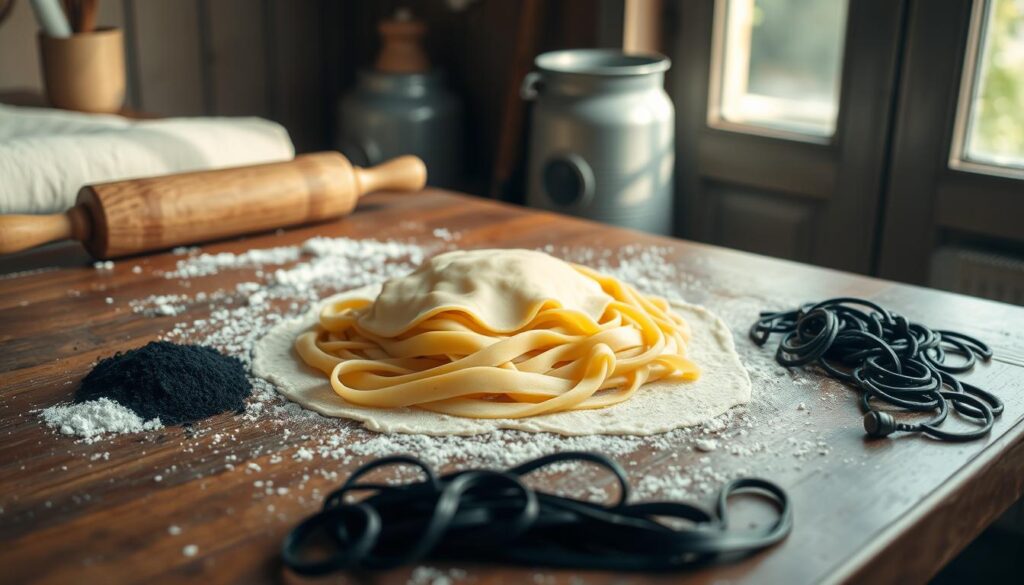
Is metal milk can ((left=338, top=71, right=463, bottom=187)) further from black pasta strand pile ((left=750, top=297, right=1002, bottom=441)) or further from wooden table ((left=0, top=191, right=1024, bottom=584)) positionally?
black pasta strand pile ((left=750, top=297, right=1002, bottom=441))

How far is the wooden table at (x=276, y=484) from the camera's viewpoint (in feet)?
2.98

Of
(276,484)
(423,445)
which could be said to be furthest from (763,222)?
(276,484)

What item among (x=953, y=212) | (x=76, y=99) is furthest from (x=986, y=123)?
(x=76, y=99)

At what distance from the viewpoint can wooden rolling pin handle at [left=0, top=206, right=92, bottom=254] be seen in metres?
1.68

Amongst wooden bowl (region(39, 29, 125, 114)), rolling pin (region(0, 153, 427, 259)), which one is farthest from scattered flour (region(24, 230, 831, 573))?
wooden bowl (region(39, 29, 125, 114))

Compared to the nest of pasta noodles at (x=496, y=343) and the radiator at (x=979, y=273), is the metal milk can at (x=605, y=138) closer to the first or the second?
the radiator at (x=979, y=273)

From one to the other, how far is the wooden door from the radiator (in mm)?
202

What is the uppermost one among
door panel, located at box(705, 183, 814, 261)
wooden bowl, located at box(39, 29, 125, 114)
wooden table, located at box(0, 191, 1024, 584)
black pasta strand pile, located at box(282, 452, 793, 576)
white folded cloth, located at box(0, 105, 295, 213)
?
wooden bowl, located at box(39, 29, 125, 114)

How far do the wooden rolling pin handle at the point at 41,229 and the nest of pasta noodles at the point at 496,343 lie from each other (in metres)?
0.59

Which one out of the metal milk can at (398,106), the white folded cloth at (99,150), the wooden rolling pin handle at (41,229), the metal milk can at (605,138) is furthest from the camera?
the metal milk can at (398,106)

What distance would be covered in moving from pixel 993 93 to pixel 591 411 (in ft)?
5.11

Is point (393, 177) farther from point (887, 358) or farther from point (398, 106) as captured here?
point (887, 358)

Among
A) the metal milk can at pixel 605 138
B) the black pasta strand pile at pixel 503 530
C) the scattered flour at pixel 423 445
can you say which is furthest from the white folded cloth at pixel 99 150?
the black pasta strand pile at pixel 503 530

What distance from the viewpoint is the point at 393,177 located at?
223cm
